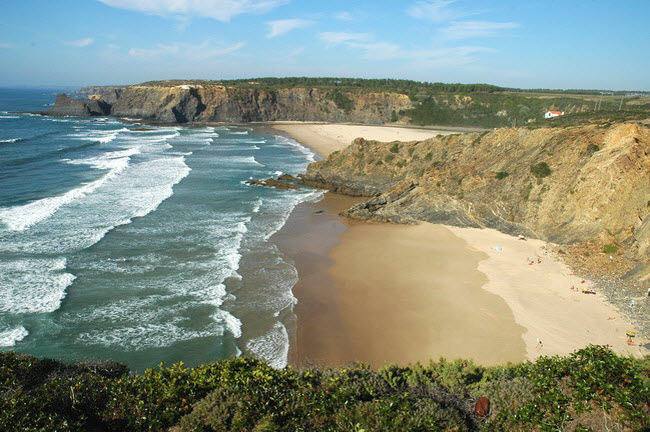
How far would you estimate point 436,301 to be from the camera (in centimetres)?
1795

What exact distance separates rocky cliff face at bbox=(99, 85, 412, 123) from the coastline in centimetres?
7854

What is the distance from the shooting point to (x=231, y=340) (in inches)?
585

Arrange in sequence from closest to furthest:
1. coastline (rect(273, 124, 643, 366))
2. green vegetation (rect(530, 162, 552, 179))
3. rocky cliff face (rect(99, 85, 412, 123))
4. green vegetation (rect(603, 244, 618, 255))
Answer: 1. coastline (rect(273, 124, 643, 366))
2. green vegetation (rect(603, 244, 618, 255))
3. green vegetation (rect(530, 162, 552, 179))
4. rocky cliff face (rect(99, 85, 412, 123))

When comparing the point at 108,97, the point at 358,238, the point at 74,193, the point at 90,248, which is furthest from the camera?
the point at 108,97

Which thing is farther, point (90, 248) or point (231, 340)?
point (90, 248)

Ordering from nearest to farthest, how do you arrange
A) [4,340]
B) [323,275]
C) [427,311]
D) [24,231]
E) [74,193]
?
[4,340], [427,311], [323,275], [24,231], [74,193]

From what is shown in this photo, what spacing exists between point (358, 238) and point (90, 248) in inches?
579

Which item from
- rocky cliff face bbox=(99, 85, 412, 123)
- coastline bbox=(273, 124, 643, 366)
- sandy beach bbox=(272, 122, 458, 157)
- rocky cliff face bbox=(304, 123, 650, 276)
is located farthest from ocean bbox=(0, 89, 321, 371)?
rocky cliff face bbox=(99, 85, 412, 123)

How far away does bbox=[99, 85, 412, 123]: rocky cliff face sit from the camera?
312 feet

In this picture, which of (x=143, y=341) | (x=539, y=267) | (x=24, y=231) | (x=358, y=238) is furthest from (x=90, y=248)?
(x=539, y=267)

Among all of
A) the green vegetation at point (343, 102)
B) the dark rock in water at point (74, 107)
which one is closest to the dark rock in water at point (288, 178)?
the green vegetation at point (343, 102)

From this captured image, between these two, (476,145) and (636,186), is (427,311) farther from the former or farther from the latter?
(476,145)

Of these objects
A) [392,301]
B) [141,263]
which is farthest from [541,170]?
[141,263]

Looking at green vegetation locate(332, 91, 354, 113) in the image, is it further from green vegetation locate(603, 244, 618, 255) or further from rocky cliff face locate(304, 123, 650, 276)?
green vegetation locate(603, 244, 618, 255)
